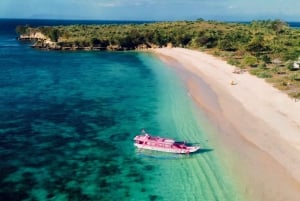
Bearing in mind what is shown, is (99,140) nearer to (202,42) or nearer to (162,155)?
(162,155)

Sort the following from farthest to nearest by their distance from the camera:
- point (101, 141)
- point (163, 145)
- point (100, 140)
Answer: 1. point (100, 140)
2. point (101, 141)
3. point (163, 145)

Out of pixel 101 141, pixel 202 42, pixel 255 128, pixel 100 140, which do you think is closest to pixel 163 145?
pixel 101 141

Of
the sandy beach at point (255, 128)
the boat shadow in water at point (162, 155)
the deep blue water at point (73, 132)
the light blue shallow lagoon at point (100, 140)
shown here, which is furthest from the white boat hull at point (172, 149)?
the sandy beach at point (255, 128)

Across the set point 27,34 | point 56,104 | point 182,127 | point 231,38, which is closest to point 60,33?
point 27,34

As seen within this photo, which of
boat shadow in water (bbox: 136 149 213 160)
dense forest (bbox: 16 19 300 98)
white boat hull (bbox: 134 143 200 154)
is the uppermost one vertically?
dense forest (bbox: 16 19 300 98)

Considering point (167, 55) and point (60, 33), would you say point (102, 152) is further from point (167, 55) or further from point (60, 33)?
point (60, 33)

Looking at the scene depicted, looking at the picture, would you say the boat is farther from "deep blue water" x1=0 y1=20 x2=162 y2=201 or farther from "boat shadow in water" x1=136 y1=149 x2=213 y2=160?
"deep blue water" x1=0 y1=20 x2=162 y2=201

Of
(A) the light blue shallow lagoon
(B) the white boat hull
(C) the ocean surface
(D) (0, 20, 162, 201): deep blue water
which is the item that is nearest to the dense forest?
(C) the ocean surface
